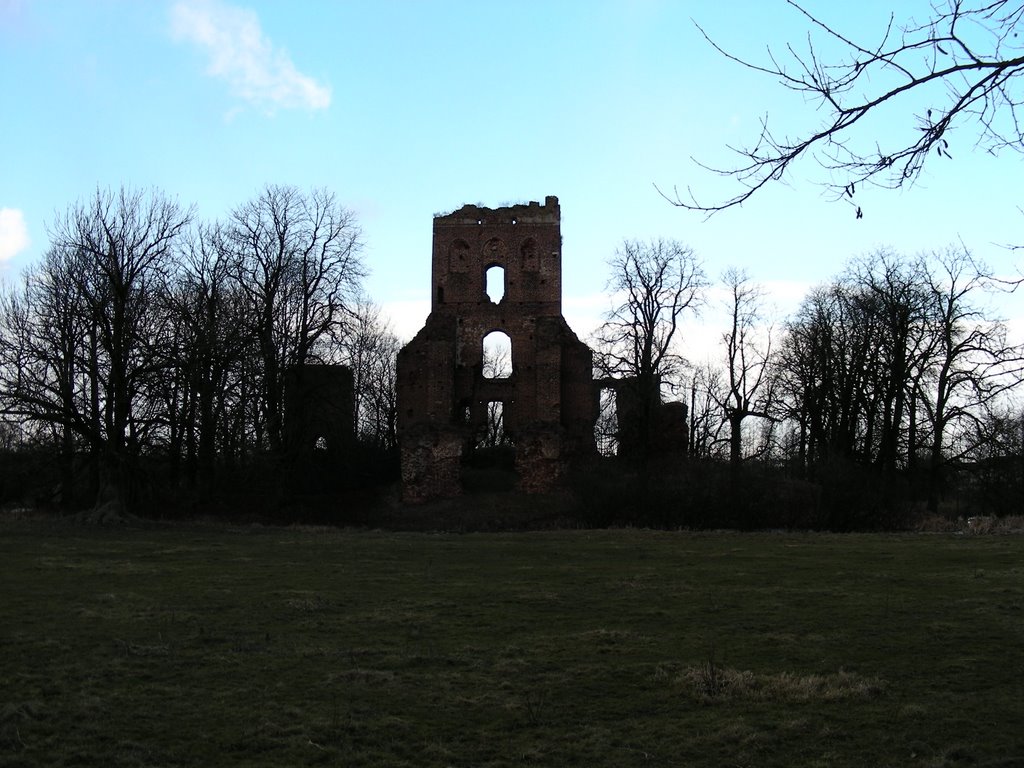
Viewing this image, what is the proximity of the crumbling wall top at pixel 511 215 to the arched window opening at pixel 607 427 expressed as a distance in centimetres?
740

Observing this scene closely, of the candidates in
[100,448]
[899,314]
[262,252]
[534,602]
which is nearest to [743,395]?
[899,314]

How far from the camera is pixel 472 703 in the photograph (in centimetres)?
697

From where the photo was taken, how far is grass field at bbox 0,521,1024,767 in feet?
19.8

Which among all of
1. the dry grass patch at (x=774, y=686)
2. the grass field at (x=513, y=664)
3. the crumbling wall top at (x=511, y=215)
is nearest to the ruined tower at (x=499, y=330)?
the crumbling wall top at (x=511, y=215)

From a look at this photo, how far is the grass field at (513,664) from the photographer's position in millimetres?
6035

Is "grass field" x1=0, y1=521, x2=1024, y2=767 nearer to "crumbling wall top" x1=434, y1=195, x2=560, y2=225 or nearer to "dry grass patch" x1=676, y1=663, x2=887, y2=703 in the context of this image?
"dry grass patch" x1=676, y1=663, x2=887, y2=703

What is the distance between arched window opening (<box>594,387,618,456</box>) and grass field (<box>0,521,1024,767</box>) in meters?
23.5

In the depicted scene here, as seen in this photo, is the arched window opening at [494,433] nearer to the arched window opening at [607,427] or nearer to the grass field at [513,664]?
the arched window opening at [607,427]

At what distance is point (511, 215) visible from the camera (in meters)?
39.8

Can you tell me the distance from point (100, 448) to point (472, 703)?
62.6 feet

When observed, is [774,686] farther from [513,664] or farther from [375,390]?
[375,390]

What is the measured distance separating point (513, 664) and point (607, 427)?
119 feet

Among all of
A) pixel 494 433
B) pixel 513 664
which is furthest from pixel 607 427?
pixel 513 664

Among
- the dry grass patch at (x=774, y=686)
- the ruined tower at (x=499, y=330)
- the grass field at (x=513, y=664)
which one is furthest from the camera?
the ruined tower at (x=499, y=330)
